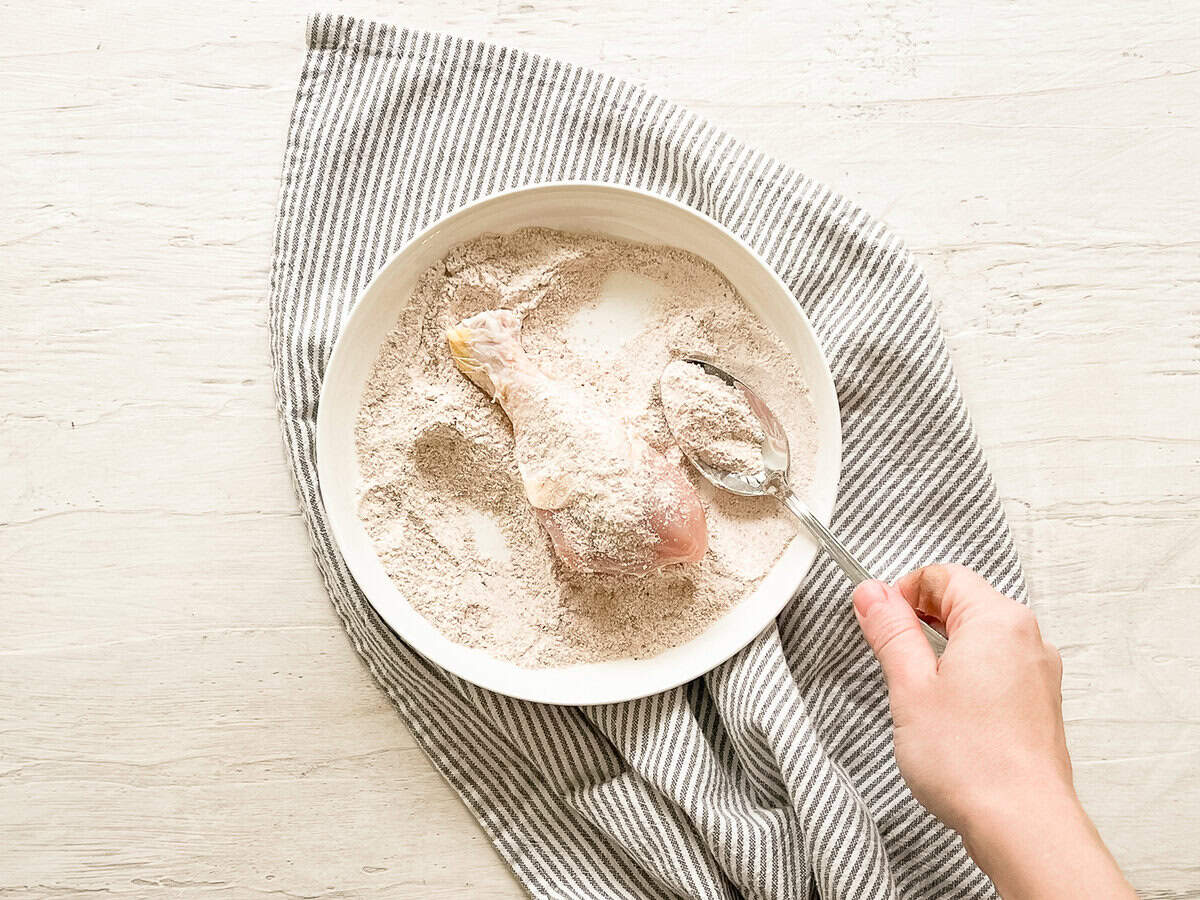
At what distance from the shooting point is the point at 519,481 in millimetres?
1052

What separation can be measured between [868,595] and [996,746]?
0.20 meters

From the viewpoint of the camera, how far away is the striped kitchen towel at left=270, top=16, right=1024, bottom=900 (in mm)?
1085

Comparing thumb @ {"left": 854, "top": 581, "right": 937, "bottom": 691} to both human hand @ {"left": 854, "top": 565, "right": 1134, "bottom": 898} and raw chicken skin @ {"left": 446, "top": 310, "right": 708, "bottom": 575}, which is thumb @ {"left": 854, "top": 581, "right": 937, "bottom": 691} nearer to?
human hand @ {"left": 854, "top": 565, "right": 1134, "bottom": 898}

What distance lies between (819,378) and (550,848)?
2.27 feet

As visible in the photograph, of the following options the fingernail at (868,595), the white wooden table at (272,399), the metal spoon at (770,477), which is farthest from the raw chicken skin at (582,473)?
the white wooden table at (272,399)

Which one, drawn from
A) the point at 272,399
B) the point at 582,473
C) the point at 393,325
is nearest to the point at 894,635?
the point at 582,473

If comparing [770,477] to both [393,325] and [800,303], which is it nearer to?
[800,303]

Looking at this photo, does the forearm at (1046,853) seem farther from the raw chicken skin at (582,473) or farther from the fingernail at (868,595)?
the raw chicken skin at (582,473)

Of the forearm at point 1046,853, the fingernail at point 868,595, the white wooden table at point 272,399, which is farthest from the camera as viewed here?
the white wooden table at point 272,399

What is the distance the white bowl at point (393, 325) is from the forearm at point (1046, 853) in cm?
32

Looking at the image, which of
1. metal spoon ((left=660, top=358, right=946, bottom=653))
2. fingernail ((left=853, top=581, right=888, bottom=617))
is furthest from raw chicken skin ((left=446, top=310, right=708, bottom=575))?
fingernail ((left=853, top=581, right=888, bottom=617))

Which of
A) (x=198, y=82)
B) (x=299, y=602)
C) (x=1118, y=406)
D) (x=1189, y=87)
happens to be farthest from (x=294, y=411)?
(x=1189, y=87)

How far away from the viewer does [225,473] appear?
114 cm

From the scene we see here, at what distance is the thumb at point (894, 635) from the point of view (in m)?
0.94
